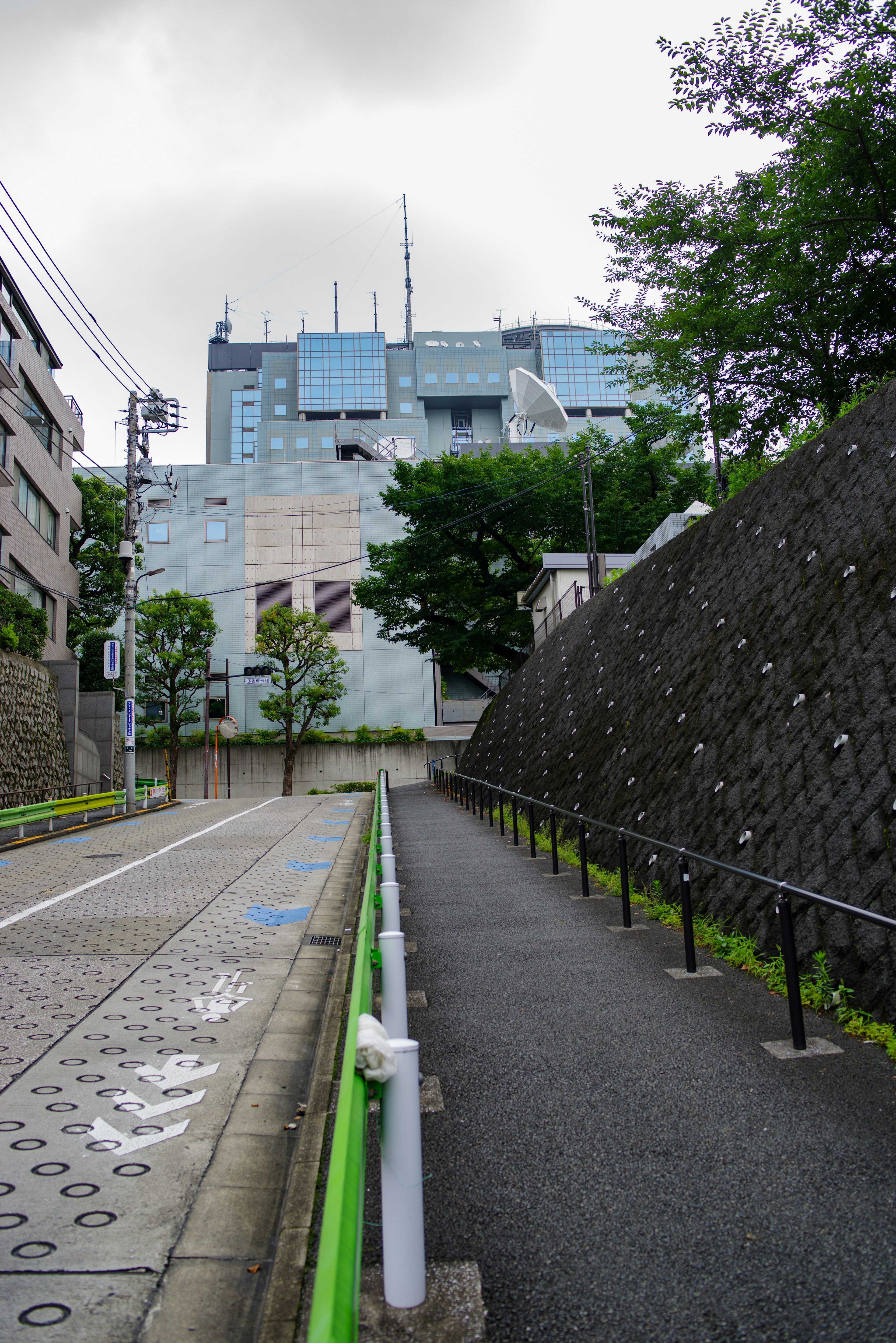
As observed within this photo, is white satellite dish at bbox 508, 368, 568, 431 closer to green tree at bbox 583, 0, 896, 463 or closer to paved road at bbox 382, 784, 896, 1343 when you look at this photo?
green tree at bbox 583, 0, 896, 463

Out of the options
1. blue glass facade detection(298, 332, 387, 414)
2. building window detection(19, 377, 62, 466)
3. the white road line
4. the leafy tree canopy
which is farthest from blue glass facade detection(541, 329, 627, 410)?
the white road line

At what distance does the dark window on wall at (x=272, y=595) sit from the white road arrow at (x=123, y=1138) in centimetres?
4894

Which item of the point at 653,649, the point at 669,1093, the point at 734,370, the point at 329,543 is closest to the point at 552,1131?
the point at 669,1093

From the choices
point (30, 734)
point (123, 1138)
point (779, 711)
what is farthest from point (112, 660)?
point (123, 1138)

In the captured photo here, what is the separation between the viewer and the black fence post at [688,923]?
596 centimetres

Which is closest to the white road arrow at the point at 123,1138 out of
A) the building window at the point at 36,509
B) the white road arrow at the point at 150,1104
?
the white road arrow at the point at 150,1104

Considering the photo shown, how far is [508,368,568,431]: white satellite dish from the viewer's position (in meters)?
48.6

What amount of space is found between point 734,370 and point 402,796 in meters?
19.9

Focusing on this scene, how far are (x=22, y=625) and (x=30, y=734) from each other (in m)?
3.28

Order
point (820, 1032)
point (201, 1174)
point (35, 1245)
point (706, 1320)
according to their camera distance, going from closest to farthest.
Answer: point (706, 1320), point (35, 1245), point (201, 1174), point (820, 1032)

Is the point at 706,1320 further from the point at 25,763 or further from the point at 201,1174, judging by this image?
the point at 25,763

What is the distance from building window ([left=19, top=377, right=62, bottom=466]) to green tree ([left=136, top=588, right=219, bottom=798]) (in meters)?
10.5

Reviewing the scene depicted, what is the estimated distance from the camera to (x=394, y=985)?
3639 millimetres

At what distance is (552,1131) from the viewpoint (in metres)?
3.75
